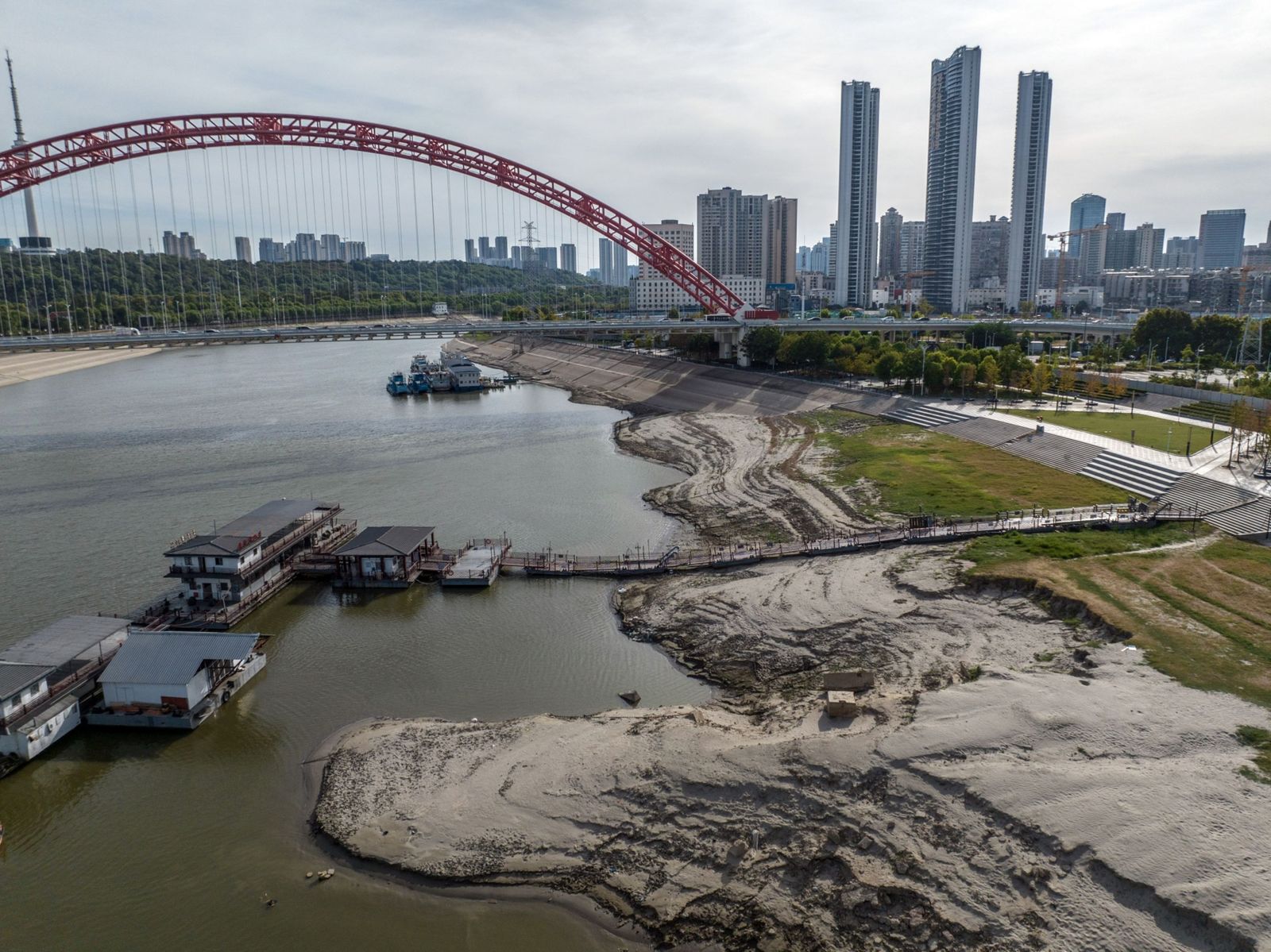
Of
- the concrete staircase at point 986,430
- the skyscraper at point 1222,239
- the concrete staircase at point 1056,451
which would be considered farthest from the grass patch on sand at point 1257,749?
the skyscraper at point 1222,239

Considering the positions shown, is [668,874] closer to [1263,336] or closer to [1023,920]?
[1023,920]

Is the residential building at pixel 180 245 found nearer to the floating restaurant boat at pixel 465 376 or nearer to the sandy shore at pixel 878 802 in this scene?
the floating restaurant boat at pixel 465 376

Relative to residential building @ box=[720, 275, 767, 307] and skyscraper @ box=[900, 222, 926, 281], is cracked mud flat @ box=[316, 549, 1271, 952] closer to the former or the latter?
residential building @ box=[720, 275, 767, 307]

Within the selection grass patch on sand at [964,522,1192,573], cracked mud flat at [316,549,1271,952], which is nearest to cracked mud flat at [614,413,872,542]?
grass patch on sand at [964,522,1192,573]

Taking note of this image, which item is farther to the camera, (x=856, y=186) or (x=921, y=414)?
(x=856, y=186)

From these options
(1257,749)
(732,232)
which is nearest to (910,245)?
(732,232)

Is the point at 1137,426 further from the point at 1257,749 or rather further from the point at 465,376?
the point at 465,376
